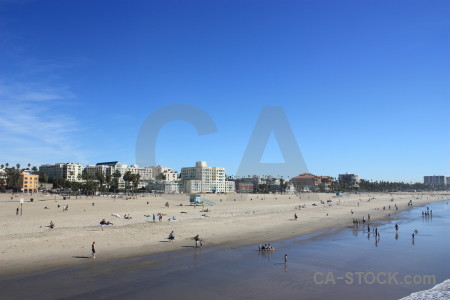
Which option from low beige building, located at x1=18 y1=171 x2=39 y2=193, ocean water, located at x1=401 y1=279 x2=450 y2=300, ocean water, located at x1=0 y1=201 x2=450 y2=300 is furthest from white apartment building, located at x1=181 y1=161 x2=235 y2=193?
ocean water, located at x1=401 y1=279 x2=450 y2=300

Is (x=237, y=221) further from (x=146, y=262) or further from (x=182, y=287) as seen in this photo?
(x=182, y=287)

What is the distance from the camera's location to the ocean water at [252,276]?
14.0 m

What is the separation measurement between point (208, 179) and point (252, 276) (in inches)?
6647

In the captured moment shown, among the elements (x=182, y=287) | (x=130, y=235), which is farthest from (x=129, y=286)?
(x=130, y=235)

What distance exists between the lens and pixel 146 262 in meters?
19.0

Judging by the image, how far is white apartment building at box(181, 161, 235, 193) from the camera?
578 ft

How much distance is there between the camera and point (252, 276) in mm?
16844

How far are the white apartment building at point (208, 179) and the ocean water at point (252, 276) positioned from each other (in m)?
150

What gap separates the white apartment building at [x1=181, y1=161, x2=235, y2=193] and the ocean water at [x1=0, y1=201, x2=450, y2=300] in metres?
150

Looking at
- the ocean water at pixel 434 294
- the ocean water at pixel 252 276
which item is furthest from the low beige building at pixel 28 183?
the ocean water at pixel 434 294

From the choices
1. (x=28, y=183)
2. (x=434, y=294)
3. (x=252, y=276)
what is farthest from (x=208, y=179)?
(x=434, y=294)

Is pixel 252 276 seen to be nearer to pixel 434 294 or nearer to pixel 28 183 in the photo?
pixel 434 294

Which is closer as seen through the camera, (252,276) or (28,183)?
(252,276)

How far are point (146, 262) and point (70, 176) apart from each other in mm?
199738
